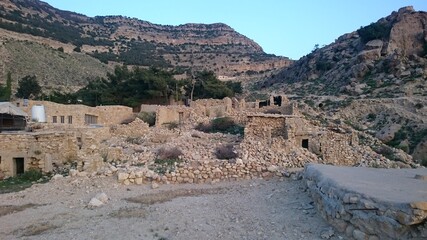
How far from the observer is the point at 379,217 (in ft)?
18.7

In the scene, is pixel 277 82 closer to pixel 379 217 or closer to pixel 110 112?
pixel 110 112

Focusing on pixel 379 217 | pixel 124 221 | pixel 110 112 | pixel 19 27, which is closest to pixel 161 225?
pixel 124 221

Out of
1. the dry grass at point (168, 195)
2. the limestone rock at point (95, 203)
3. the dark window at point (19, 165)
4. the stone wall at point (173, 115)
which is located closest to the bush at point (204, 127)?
the stone wall at point (173, 115)

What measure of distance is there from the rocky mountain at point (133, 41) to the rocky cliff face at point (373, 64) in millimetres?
20874

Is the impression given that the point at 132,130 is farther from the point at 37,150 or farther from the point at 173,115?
the point at 37,150

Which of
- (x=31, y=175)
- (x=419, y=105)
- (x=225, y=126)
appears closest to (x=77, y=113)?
(x=225, y=126)

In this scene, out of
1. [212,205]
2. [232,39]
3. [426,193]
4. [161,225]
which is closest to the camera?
[426,193]

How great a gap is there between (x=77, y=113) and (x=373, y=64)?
3820 centimetres

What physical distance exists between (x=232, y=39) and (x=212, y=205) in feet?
361

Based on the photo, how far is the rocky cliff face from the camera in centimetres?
4297

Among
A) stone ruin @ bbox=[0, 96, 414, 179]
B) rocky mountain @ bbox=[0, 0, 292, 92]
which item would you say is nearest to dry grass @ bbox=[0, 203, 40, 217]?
stone ruin @ bbox=[0, 96, 414, 179]

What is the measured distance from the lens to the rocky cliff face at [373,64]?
42969 millimetres

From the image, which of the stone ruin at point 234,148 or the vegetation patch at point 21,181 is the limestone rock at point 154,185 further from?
the vegetation patch at point 21,181

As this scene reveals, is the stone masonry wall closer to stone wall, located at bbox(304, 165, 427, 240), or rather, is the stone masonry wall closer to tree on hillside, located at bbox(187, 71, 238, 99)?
tree on hillside, located at bbox(187, 71, 238, 99)
